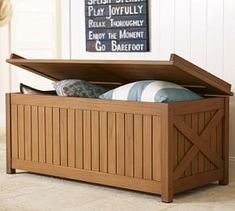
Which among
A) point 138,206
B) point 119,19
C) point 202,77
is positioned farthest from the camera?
point 119,19

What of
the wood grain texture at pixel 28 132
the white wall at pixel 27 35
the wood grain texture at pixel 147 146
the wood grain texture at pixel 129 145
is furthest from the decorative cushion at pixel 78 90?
the white wall at pixel 27 35

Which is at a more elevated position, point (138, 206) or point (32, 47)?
point (32, 47)

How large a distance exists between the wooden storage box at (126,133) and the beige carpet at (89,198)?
6 centimetres

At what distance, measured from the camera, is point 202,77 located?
339 centimetres

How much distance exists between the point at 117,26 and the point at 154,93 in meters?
1.12

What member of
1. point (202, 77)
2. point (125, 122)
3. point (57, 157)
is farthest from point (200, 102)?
point (57, 157)

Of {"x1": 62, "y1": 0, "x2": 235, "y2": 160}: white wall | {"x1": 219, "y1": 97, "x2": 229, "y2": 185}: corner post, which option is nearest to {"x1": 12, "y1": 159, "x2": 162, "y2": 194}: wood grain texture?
{"x1": 219, "y1": 97, "x2": 229, "y2": 185}: corner post

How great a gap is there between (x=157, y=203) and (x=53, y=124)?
35.0 inches

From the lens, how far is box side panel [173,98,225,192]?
3328mm

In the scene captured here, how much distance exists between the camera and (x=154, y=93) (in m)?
3.34

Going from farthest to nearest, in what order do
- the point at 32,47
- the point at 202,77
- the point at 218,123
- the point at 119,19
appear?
1. the point at 32,47
2. the point at 119,19
3. the point at 218,123
4. the point at 202,77

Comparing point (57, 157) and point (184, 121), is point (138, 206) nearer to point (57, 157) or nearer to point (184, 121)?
point (184, 121)

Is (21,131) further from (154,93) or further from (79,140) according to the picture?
(154,93)

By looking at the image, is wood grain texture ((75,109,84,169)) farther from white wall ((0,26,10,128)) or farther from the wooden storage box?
white wall ((0,26,10,128))
